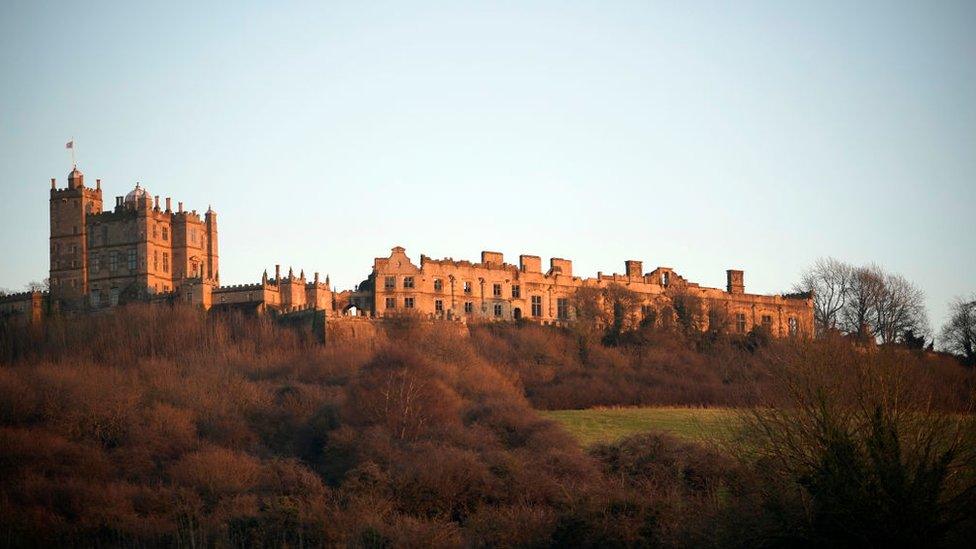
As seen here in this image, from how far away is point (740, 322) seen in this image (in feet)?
289

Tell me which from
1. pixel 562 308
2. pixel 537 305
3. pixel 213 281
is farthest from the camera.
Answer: pixel 562 308

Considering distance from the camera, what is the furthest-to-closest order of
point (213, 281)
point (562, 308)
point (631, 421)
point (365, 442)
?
1. point (562, 308)
2. point (213, 281)
3. point (631, 421)
4. point (365, 442)

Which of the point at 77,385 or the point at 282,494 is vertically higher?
the point at 77,385

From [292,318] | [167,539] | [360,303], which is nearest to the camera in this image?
[167,539]

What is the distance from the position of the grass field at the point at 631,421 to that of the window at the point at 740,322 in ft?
86.3

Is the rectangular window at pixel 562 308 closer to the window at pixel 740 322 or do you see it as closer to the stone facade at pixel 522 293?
the stone facade at pixel 522 293

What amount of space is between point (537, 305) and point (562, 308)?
1.99 m

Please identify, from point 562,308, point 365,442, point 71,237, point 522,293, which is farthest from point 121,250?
point 365,442

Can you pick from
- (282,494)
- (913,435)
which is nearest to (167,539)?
(282,494)

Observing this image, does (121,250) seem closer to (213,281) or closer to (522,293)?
(213,281)

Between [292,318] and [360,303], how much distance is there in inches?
233

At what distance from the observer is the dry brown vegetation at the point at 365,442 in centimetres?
3459

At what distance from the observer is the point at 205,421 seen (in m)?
54.4

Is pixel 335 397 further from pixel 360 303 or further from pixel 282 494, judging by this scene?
pixel 360 303
